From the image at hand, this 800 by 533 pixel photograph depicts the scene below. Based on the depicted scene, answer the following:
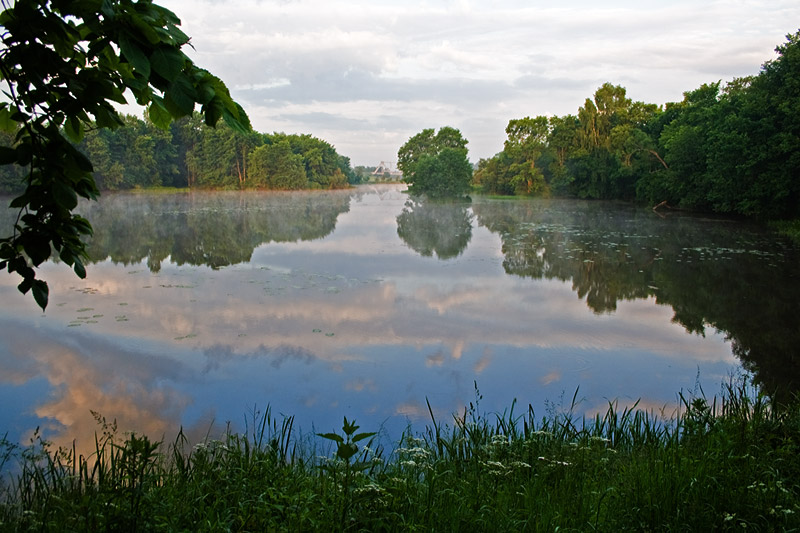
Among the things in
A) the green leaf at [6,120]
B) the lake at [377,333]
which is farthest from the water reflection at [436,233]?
the green leaf at [6,120]

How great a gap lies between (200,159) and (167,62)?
201ft

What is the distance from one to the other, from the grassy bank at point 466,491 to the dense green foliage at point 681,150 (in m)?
17.7

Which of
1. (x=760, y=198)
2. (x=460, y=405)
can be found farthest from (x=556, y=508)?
(x=760, y=198)

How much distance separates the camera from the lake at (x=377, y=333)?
504cm

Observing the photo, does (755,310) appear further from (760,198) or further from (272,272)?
(760,198)

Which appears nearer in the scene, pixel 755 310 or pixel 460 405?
pixel 460 405

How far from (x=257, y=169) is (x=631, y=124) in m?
37.6

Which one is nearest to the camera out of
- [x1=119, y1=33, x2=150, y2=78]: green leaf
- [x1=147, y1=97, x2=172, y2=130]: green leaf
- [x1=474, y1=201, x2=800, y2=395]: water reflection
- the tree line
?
[x1=119, y1=33, x2=150, y2=78]: green leaf

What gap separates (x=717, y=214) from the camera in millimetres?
24984

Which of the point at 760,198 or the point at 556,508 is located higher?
the point at 760,198

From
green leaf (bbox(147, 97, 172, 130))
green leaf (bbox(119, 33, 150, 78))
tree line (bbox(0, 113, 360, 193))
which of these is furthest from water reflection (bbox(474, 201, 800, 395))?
tree line (bbox(0, 113, 360, 193))

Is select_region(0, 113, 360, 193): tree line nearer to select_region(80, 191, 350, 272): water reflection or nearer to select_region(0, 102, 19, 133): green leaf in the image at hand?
select_region(80, 191, 350, 272): water reflection

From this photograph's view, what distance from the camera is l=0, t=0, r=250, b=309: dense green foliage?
135 centimetres

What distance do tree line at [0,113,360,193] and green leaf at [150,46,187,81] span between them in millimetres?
48486
